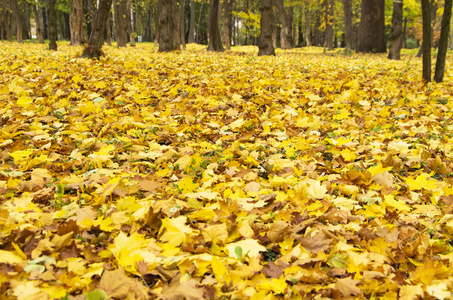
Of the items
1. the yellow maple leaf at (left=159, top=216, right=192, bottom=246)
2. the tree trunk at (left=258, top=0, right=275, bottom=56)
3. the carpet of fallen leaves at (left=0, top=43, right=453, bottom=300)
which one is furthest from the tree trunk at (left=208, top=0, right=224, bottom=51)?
the yellow maple leaf at (left=159, top=216, right=192, bottom=246)

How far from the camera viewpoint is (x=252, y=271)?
129 cm

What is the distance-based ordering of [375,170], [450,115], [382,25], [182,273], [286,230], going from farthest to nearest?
[382,25] → [450,115] → [375,170] → [286,230] → [182,273]

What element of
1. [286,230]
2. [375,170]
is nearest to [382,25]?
[375,170]

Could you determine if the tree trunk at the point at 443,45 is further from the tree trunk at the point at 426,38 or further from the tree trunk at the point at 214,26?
the tree trunk at the point at 214,26

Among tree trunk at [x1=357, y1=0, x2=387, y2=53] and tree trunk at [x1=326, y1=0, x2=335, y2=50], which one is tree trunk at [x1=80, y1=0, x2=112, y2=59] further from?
tree trunk at [x1=326, y1=0, x2=335, y2=50]

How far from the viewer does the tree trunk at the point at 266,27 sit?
10.6 m

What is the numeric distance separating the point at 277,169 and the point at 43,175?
1.62 metres

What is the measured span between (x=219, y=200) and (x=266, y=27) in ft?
33.3

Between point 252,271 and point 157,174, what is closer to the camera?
point 252,271

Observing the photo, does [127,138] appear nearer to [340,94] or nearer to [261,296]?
[261,296]

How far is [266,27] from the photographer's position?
10742 mm

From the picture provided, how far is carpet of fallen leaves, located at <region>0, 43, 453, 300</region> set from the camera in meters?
1.25

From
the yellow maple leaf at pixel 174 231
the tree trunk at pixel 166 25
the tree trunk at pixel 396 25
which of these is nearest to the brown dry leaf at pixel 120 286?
the yellow maple leaf at pixel 174 231

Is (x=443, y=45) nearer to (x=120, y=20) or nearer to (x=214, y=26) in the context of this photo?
(x=214, y=26)
